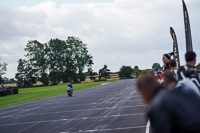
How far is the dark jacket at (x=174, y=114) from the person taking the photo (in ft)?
6.90

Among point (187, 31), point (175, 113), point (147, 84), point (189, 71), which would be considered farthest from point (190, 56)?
point (187, 31)

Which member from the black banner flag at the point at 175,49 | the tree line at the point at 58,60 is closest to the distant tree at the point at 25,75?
the tree line at the point at 58,60

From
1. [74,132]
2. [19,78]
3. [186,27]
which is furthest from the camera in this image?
[19,78]

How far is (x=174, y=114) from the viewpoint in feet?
6.91

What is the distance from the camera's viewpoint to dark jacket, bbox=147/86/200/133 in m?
2.10

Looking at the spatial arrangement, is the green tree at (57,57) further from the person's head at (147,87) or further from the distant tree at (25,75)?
the person's head at (147,87)

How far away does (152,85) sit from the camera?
2510 millimetres

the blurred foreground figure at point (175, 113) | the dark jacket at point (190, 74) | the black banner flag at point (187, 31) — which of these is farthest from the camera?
the black banner flag at point (187, 31)

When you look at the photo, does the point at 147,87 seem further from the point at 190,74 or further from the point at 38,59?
the point at 38,59

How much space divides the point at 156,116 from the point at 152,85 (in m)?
0.43

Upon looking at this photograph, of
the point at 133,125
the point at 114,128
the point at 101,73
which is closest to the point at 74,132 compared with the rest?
the point at 114,128

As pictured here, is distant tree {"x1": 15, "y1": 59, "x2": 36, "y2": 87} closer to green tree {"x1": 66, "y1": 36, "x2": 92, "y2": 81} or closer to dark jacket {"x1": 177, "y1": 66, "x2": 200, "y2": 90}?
green tree {"x1": 66, "y1": 36, "x2": 92, "y2": 81}

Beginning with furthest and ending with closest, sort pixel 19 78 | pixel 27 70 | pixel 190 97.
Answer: pixel 19 78
pixel 27 70
pixel 190 97

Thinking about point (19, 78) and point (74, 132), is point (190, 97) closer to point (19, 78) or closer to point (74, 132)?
point (74, 132)
